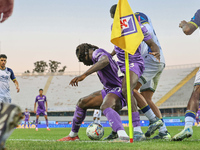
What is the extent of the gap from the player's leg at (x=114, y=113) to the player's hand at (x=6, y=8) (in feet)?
7.34

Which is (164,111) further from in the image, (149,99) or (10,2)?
(10,2)

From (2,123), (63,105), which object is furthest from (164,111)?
(2,123)

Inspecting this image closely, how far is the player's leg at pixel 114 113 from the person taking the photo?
4.04m

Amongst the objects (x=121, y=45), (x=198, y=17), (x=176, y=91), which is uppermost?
(x=198, y=17)

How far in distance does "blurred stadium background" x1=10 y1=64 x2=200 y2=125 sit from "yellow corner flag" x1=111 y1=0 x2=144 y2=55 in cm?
3040

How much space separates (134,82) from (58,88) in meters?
38.2

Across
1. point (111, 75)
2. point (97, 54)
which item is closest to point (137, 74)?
point (111, 75)

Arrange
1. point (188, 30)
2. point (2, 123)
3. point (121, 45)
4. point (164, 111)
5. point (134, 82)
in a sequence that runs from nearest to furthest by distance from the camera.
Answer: point (2, 123) → point (188, 30) → point (121, 45) → point (134, 82) → point (164, 111)

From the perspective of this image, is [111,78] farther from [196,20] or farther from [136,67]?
[196,20]

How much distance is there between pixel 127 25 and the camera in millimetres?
4105

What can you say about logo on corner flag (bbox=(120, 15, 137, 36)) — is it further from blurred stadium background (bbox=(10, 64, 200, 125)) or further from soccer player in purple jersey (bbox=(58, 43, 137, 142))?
blurred stadium background (bbox=(10, 64, 200, 125))

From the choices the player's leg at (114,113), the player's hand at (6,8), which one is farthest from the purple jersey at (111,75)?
the player's hand at (6,8)

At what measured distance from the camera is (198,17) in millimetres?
3910

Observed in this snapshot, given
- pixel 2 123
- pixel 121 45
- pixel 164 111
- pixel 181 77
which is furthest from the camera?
pixel 181 77
